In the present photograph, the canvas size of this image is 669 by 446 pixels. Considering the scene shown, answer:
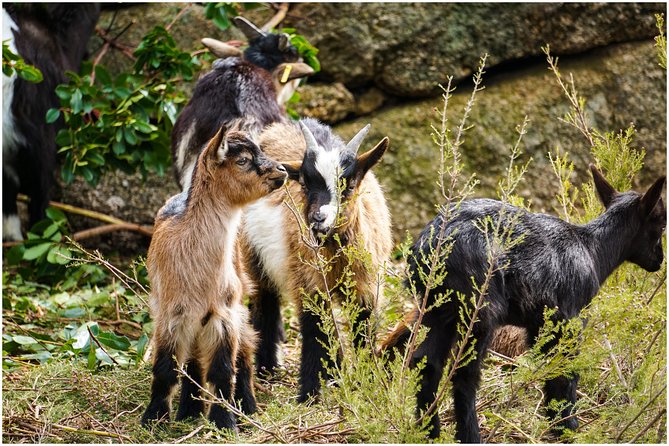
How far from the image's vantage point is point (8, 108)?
7484mm

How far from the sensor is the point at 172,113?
730cm

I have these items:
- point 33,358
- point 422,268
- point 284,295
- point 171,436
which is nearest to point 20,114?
point 33,358

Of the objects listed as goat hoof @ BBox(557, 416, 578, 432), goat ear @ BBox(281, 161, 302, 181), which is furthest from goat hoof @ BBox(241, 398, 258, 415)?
goat hoof @ BBox(557, 416, 578, 432)

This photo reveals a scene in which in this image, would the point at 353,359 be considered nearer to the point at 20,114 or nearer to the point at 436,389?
the point at 436,389

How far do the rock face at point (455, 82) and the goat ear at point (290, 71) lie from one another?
1.92 meters

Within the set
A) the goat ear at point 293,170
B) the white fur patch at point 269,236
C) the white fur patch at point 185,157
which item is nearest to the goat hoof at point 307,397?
the white fur patch at point 269,236

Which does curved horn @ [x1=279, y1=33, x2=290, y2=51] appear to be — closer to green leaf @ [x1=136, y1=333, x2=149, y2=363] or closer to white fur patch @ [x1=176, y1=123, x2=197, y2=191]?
white fur patch @ [x1=176, y1=123, x2=197, y2=191]

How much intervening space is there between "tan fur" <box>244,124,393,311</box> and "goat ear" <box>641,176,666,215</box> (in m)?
1.38

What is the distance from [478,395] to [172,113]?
345 centimetres

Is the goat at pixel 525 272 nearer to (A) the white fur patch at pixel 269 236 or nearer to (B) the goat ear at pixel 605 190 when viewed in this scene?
(B) the goat ear at pixel 605 190

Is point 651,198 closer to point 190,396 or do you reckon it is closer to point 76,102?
point 190,396

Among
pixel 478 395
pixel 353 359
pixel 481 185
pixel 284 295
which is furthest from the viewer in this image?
pixel 481 185

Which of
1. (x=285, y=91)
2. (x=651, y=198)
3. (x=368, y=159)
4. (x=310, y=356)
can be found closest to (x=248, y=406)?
(x=310, y=356)

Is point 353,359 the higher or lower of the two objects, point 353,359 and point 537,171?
the lower
